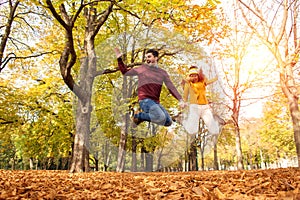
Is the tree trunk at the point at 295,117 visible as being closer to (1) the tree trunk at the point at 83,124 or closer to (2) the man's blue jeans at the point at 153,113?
(2) the man's blue jeans at the point at 153,113

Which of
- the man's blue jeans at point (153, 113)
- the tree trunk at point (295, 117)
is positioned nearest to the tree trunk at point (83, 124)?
the man's blue jeans at point (153, 113)

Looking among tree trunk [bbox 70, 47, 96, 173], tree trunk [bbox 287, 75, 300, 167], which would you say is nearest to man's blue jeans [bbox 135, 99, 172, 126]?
tree trunk [bbox 287, 75, 300, 167]

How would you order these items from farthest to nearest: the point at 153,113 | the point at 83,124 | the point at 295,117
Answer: the point at 83,124, the point at 295,117, the point at 153,113

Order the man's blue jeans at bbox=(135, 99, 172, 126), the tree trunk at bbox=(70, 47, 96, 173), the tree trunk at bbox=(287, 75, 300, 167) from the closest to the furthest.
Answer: the man's blue jeans at bbox=(135, 99, 172, 126), the tree trunk at bbox=(287, 75, 300, 167), the tree trunk at bbox=(70, 47, 96, 173)

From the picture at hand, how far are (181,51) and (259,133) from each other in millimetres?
29994

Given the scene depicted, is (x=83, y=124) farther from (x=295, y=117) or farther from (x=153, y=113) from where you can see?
(x=295, y=117)

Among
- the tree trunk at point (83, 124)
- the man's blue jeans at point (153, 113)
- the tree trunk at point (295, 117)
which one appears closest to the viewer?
the man's blue jeans at point (153, 113)

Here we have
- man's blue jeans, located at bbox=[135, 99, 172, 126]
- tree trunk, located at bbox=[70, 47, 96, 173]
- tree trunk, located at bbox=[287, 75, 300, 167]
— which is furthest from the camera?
tree trunk, located at bbox=[70, 47, 96, 173]

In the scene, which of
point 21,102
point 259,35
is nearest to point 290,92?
point 259,35

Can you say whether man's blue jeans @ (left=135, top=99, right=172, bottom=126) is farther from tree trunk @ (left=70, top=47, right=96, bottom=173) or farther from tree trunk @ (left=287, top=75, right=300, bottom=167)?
tree trunk @ (left=70, top=47, right=96, bottom=173)

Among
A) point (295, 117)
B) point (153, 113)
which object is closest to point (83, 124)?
point (153, 113)

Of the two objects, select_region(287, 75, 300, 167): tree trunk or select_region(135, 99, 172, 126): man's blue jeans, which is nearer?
select_region(135, 99, 172, 126): man's blue jeans

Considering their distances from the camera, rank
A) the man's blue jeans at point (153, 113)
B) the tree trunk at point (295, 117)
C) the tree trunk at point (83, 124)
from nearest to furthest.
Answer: the man's blue jeans at point (153, 113) < the tree trunk at point (295, 117) < the tree trunk at point (83, 124)

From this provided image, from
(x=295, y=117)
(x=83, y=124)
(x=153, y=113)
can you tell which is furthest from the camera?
(x=83, y=124)
